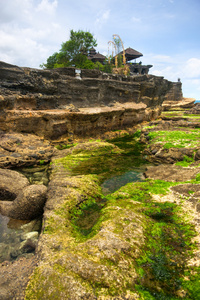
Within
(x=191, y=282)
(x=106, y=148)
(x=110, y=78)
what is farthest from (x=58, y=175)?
(x=110, y=78)

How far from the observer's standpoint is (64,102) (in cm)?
1692

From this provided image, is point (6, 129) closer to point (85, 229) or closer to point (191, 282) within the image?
point (85, 229)

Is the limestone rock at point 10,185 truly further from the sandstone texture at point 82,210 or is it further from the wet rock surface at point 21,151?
the wet rock surface at point 21,151

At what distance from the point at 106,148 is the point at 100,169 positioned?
149 inches

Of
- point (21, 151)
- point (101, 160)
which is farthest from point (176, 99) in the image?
point (21, 151)

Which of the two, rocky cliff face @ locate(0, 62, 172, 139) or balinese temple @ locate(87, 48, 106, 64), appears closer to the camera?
rocky cliff face @ locate(0, 62, 172, 139)

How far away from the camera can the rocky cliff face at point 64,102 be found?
520 inches

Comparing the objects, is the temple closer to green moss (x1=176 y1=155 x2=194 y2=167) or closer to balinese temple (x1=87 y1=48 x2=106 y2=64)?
balinese temple (x1=87 y1=48 x2=106 y2=64)

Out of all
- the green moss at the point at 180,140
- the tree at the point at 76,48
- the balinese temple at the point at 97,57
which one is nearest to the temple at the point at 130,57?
the balinese temple at the point at 97,57

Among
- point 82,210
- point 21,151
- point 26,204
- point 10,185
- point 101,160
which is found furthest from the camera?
point 101,160

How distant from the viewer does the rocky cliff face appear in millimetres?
13219

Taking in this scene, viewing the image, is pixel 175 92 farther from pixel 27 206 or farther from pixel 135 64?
pixel 27 206

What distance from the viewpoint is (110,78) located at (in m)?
21.5

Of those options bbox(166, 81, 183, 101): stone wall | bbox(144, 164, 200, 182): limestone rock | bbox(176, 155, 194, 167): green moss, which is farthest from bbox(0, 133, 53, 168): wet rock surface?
bbox(166, 81, 183, 101): stone wall
